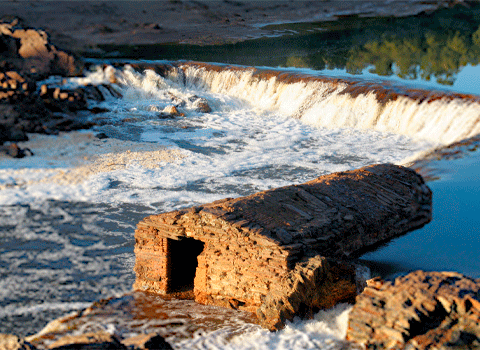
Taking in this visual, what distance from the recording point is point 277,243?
4.53 meters

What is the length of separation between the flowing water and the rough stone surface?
1.55ft

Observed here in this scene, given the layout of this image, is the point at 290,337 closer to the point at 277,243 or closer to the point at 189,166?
the point at 277,243

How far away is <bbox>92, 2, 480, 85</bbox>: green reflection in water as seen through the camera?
2011 cm

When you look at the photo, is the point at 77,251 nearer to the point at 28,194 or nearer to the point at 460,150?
the point at 28,194

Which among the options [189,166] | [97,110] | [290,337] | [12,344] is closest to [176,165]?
[189,166]

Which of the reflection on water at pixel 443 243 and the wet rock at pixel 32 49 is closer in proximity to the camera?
the reflection on water at pixel 443 243

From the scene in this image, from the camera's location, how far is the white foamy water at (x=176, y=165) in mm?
5965

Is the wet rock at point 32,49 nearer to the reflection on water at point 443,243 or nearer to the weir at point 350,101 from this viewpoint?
the weir at point 350,101

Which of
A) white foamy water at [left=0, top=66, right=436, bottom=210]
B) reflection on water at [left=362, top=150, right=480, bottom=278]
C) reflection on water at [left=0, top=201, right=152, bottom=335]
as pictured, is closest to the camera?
reflection on water at [left=362, top=150, right=480, bottom=278]

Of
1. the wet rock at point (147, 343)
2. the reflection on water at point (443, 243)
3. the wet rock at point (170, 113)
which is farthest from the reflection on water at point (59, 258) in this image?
the wet rock at point (170, 113)

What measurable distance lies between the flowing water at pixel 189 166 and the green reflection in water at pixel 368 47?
13.3ft

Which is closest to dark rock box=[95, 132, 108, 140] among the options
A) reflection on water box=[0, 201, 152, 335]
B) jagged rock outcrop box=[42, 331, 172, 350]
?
reflection on water box=[0, 201, 152, 335]

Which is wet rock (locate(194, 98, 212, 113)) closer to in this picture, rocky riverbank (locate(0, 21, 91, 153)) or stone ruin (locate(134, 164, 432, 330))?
rocky riverbank (locate(0, 21, 91, 153))

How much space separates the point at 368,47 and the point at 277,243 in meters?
22.3
